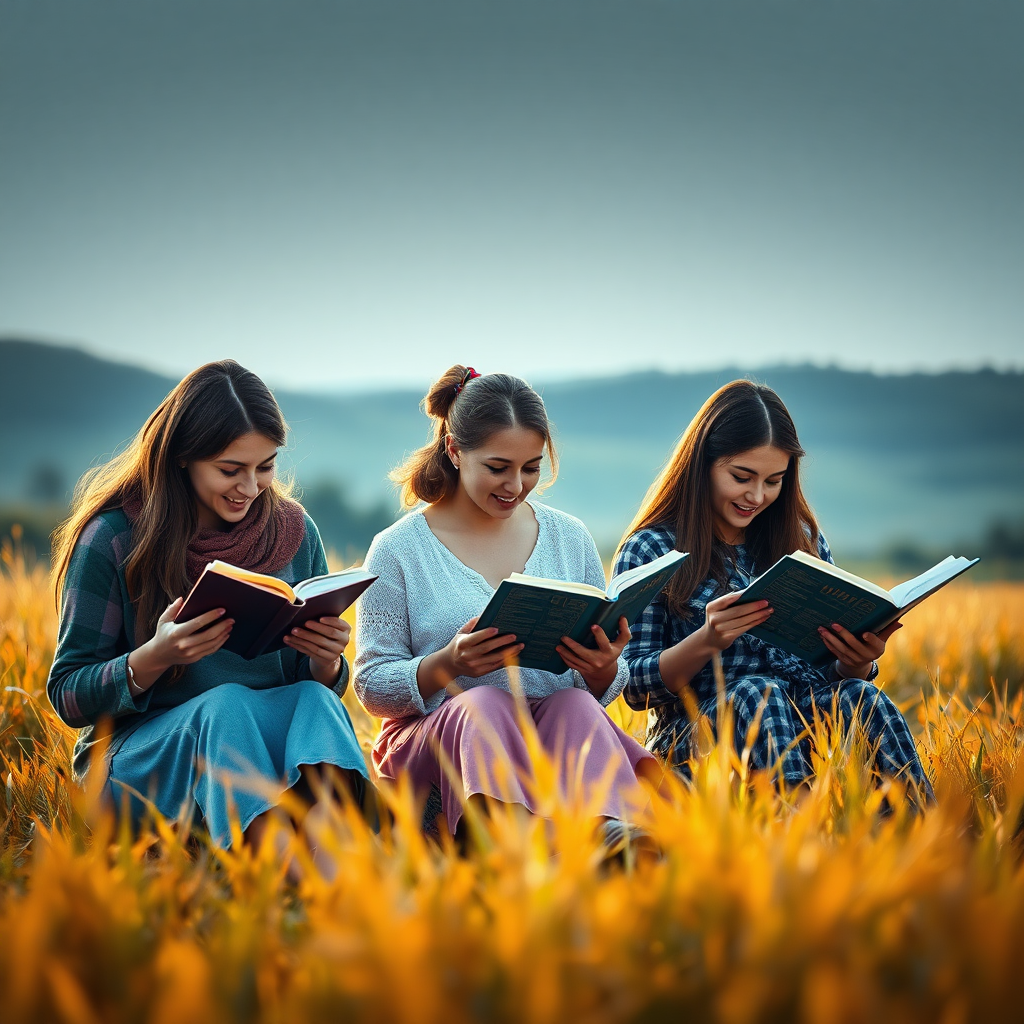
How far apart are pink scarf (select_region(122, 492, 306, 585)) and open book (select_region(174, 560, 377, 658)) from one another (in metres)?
0.34

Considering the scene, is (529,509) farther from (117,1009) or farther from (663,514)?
(117,1009)

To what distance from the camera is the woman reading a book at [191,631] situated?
7.91 ft

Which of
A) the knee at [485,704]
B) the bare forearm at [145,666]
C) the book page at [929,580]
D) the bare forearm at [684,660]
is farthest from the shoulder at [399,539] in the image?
the book page at [929,580]

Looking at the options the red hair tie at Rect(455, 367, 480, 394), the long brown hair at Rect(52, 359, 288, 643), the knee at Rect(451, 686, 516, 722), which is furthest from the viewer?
the red hair tie at Rect(455, 367, 480, 394)

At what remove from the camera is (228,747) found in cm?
234

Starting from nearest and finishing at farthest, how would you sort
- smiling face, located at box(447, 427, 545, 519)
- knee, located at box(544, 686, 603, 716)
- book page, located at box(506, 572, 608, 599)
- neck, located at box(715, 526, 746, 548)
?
book page, located at box(506, 572, 608, 599) < knee, located at box(544, 686, 603, 716) < smiling face, located at box(447, 427, 545, 519) < neck, located at box(715, 526, 746, 548)

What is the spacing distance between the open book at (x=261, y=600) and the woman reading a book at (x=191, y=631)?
4cm

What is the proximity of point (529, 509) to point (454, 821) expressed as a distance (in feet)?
3.87

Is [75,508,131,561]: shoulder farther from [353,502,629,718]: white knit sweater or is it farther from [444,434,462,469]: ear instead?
[444,434,462,469]: ear

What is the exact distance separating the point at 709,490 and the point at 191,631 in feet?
5.91

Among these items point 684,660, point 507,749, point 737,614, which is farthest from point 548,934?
point 684,660

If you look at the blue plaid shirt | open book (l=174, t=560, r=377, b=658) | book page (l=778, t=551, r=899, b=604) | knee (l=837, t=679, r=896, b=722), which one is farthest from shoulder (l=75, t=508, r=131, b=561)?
knee (l=837, t=679, r=896, b=722)

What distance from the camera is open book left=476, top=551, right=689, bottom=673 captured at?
241 centimetres

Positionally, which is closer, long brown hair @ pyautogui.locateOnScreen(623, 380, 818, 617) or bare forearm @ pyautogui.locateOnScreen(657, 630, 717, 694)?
bare forearm @ pyautogui.locateOnScreen(657, 630, 717, 694)
